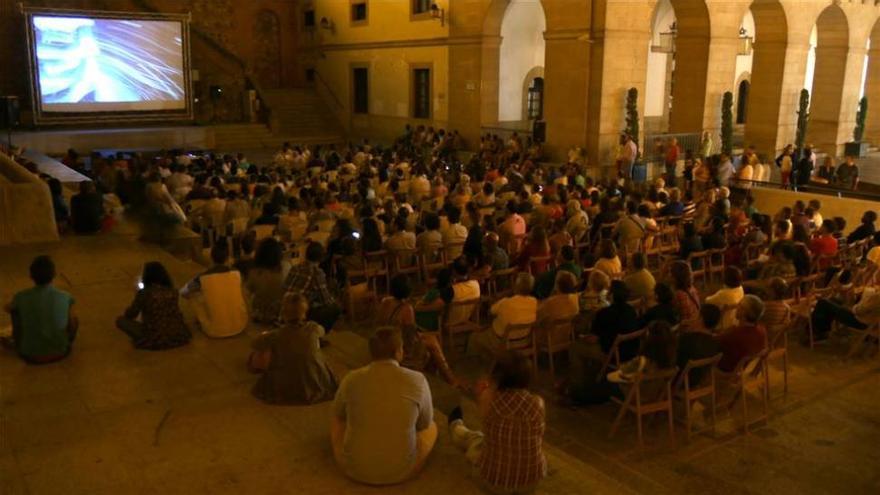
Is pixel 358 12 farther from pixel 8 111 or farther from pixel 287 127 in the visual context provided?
pixel 8 111

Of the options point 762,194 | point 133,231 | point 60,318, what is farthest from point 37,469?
point 762,194

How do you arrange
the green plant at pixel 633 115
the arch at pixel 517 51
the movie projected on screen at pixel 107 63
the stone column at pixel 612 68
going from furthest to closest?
1. the arch at pixel 517 51
2. the movie projected on screen at pixel 107 63
3. the green plant at pixel 633 115
4. the stone column at pixel 612 68

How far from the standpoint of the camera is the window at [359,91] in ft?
83.9

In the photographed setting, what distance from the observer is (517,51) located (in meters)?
21.5

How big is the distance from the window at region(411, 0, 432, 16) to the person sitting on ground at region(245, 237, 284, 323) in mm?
16393

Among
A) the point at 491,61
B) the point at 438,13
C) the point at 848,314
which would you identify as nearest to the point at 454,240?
the point at 848,314

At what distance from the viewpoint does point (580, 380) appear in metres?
6.32

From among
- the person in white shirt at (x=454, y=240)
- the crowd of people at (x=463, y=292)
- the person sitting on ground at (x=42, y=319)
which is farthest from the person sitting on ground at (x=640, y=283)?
the person sitting on ground at (x=42, y=319)

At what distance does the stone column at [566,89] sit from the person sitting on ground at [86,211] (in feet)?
35.8

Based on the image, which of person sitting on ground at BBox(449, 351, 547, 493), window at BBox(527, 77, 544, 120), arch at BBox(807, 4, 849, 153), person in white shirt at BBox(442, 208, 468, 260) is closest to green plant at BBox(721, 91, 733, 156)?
window at BBox(527, 77, 544, 120)

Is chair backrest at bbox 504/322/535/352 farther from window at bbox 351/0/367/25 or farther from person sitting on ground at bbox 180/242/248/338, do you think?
window at bbox 351/0/367/25

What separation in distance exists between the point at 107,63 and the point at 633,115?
15386mm

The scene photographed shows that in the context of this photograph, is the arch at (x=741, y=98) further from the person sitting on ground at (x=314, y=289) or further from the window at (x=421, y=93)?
the person sitting on ground at (x=314, y=289)

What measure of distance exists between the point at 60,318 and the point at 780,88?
1957cm
